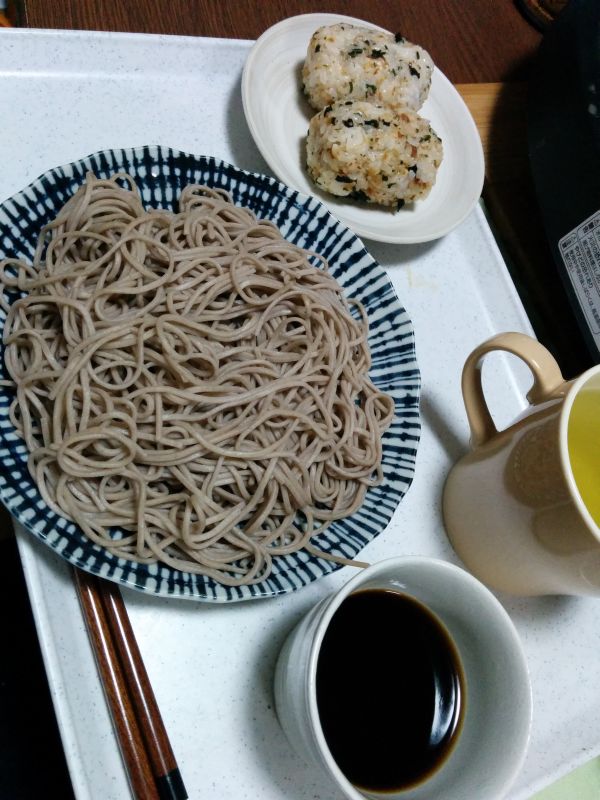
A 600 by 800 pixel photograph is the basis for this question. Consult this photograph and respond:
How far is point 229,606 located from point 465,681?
0.35 metres

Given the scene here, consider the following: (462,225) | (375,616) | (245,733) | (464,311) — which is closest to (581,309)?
(464,311)

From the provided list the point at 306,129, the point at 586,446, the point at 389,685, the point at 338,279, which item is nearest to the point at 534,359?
the point at 586,446

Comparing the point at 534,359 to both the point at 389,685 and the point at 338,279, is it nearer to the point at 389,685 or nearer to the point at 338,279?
the point at 338,279

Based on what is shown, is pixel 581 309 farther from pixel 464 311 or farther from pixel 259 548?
pixel 259 548

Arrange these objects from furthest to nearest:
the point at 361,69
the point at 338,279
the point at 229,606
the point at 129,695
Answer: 1. the point at 361,69
2. the point at 338,279
3. the point at 229,606
4. the point at 129,695

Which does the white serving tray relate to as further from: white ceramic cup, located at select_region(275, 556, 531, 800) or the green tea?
the green tea

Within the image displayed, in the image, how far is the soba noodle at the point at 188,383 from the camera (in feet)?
3.10

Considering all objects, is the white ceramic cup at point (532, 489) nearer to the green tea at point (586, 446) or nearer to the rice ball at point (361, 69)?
the green tea at point (586, 446)

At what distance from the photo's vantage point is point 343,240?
1218 millimetres

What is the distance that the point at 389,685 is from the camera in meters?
0.93

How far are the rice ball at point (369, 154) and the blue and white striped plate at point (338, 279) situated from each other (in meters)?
0.11

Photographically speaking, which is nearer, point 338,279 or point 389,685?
point 389,685

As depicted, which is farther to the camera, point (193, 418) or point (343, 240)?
point (343, 240)

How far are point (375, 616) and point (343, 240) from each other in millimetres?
666
